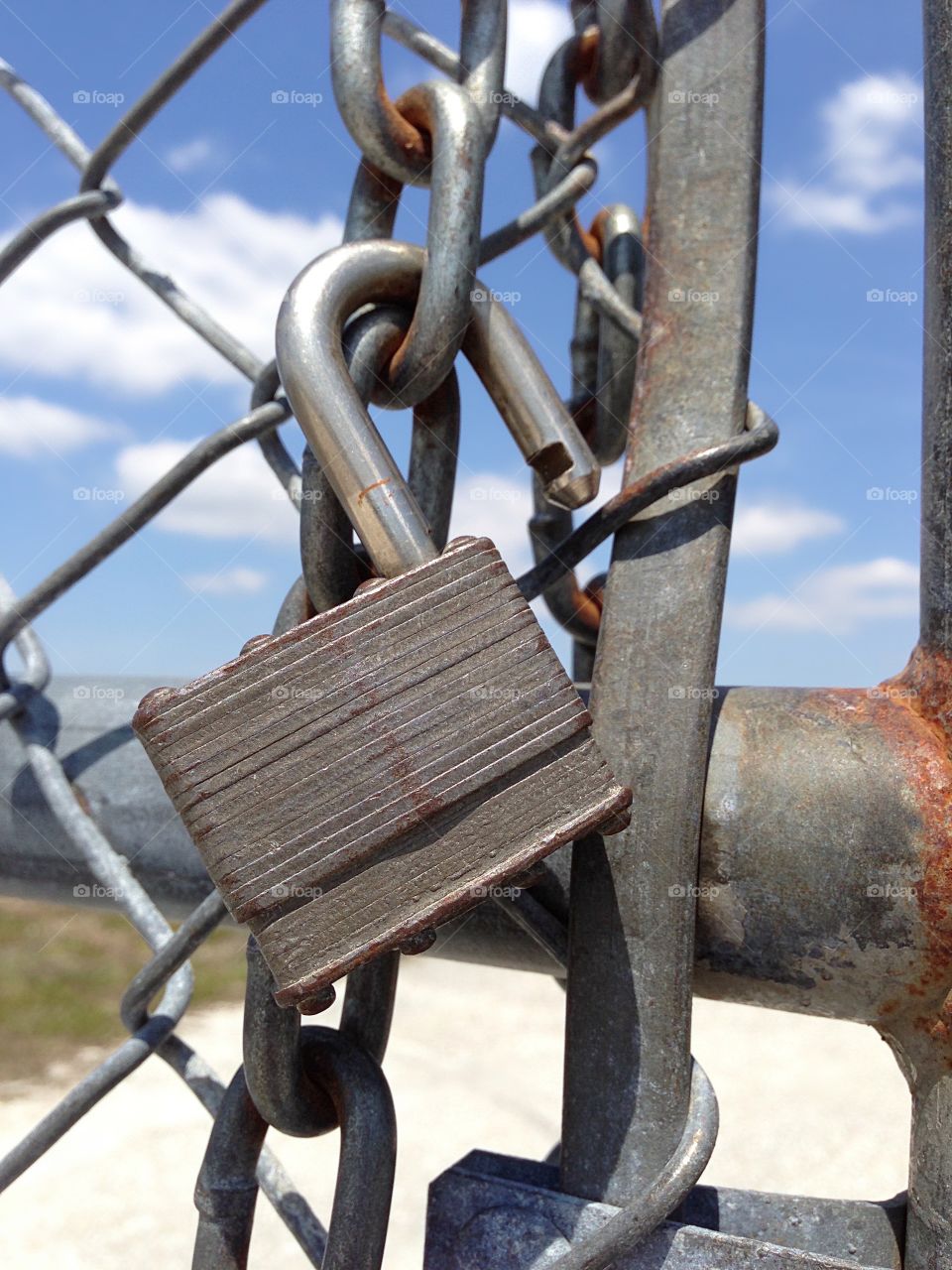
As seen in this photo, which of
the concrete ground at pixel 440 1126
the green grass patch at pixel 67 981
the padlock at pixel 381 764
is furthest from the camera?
the green grass patch at pixel 67 981

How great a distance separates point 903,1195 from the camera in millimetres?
491

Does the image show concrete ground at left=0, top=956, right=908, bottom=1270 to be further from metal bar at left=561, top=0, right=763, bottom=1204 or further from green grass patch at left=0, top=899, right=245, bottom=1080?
metal bar at left=561, top=0, right=763, bottom=1204

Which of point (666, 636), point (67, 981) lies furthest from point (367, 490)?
point (67, 981)

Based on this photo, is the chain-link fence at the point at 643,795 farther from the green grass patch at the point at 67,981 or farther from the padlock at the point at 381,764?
the green grass patch at the point at 67,981

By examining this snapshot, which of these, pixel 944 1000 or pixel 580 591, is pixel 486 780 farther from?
pixel 580 591

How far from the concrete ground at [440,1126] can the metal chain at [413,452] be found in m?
1.26

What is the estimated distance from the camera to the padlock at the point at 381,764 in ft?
1.36

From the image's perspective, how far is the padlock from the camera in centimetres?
41

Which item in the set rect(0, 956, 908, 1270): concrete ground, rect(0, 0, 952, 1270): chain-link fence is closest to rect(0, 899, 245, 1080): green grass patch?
rect(0, 956, 908, 1270): concrete ground

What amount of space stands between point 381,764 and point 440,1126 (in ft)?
8.75

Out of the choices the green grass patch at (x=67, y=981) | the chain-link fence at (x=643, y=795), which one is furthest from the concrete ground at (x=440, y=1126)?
the chain-link fence at (x=643, y=795)

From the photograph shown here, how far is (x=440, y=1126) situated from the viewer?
2.81 metres

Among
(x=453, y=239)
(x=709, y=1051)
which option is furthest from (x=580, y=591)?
(x=709, y=1051)

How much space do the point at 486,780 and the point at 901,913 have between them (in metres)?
0.17
